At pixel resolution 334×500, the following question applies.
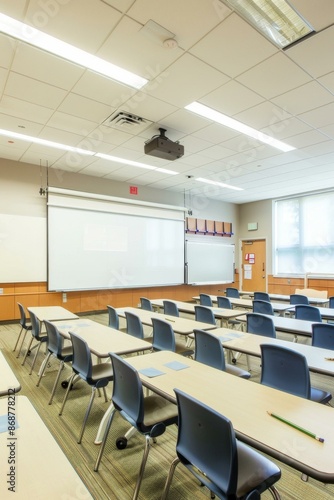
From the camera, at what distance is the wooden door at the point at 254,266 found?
1048 centimetres

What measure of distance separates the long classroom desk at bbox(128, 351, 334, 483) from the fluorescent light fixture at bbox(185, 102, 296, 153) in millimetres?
3442

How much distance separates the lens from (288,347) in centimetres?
281

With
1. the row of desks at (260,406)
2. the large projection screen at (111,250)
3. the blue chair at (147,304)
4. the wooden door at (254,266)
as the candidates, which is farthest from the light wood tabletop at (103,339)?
the wooden door at (254,266)

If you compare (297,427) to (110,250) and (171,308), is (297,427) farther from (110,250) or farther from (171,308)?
(110,250)

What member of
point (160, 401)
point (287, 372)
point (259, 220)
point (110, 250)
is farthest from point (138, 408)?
point (259, 220)

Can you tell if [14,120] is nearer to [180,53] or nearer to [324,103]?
[180,53]

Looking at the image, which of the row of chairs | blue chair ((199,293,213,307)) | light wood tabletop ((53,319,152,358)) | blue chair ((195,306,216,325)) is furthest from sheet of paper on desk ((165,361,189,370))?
blue chair ((199,293,213,307))

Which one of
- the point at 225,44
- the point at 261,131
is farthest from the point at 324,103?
the point at 225,44

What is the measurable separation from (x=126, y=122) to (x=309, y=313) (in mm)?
4084

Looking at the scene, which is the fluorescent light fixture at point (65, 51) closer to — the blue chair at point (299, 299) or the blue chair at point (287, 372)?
the blue chair at point (287, 372)

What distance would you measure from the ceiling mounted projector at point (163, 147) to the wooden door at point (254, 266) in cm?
650

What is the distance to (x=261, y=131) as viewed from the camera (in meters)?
4.99

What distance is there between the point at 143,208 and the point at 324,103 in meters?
5.43

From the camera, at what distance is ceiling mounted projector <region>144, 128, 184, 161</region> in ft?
15.8
